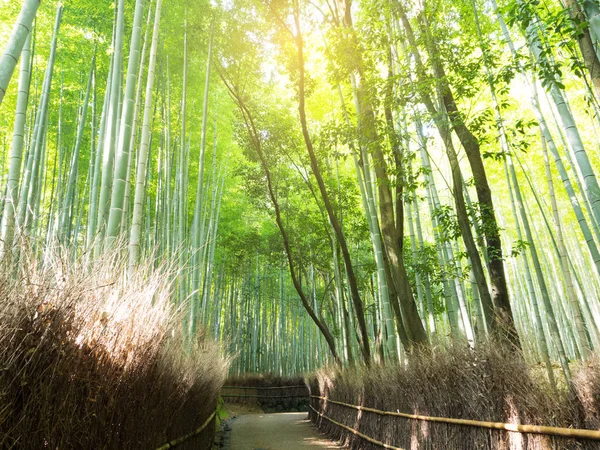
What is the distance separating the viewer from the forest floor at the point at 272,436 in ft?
20.4

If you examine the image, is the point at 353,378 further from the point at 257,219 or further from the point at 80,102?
the point at 257,219

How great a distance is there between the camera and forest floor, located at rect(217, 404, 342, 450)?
622 centimetres

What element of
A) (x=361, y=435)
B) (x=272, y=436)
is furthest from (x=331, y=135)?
(x=272, y=436)

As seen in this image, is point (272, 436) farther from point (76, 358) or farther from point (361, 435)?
point (76, 358)

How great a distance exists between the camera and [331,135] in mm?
5215

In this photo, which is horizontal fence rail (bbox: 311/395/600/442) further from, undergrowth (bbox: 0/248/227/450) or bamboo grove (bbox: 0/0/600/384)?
undergrowth (bbox: 0/248/227/450)

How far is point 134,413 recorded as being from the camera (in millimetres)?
2045

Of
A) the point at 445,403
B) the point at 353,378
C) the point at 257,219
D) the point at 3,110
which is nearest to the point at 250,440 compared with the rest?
the point at 353,378

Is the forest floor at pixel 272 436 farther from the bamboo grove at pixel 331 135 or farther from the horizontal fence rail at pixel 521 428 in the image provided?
the horizontal fence rail at pixel 521 428

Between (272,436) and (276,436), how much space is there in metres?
0.07

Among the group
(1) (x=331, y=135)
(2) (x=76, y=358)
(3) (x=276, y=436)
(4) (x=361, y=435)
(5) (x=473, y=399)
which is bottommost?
(3) (x=276, y=436)

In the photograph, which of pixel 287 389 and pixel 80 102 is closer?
pixel 80 102

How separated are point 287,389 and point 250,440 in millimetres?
6089

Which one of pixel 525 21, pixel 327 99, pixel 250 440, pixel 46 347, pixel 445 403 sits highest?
pixel 327 99
